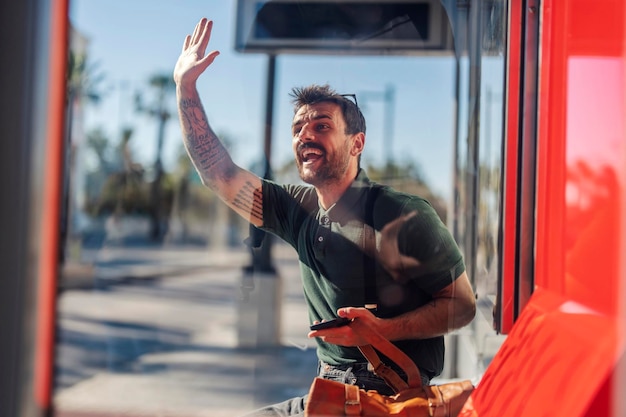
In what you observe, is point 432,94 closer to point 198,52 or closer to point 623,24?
point 198,52

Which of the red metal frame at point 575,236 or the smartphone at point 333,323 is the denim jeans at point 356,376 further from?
the red metal frame at point 575,236

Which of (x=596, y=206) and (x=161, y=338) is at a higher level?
(x=596, y=206)

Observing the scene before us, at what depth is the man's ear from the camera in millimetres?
1513

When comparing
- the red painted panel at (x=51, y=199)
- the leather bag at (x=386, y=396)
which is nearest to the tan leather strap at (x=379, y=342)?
the leather bag at (x=386, y=396)

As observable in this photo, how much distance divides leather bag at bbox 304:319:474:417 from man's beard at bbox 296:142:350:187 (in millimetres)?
354

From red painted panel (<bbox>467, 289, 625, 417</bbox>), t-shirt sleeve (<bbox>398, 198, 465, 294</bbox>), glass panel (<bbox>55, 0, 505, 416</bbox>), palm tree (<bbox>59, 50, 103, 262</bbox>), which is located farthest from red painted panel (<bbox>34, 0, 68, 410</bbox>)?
red painted panel (<bbox>467, 289, 625, 417</bbox>)

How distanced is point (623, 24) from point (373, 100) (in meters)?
0.71

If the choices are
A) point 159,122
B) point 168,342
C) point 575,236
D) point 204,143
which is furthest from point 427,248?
point 168,342

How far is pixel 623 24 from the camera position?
101 centimetres

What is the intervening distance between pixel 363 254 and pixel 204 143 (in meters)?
0.49

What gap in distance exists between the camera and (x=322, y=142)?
151 centimetres

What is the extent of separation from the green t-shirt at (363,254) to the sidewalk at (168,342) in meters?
0.19

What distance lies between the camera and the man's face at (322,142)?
1.50 metres

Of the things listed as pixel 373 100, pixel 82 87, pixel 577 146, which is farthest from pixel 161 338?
pixel 577 146
